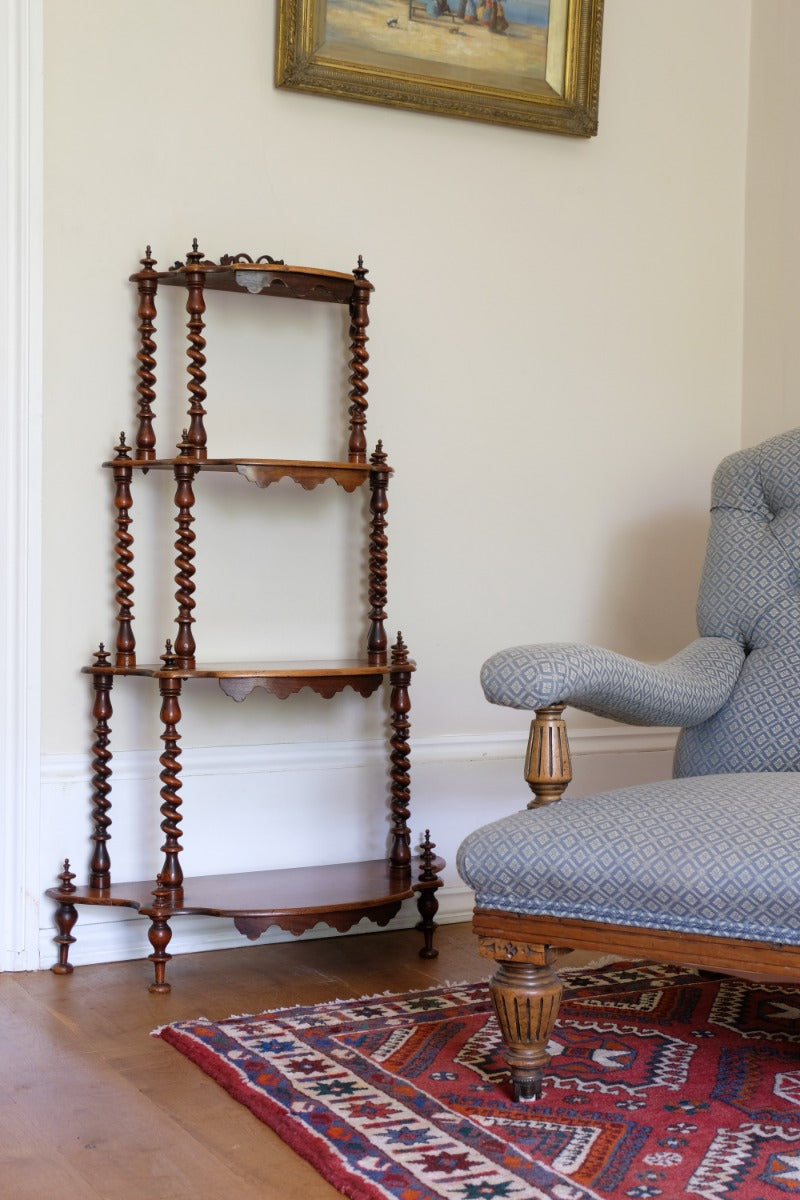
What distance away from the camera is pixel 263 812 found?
9.55ft

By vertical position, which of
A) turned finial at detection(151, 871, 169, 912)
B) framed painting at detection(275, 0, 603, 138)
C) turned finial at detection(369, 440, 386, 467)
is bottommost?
turned finial at detection(151, 871, 169, 912)

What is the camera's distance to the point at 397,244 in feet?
10.0

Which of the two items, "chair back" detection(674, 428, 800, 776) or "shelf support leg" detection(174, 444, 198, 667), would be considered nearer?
"chair back" detection(674, 428, 800, 776)

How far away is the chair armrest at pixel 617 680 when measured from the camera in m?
1.92

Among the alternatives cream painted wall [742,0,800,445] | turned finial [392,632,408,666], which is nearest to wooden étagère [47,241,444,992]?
turned finial [392,632,408,666]

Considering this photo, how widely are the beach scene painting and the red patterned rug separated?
1985 mm

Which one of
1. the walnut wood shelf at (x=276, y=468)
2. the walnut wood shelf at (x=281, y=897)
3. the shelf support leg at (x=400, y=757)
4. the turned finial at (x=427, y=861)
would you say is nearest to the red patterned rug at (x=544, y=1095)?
the walnut wood shelf at (x=281, y=897)

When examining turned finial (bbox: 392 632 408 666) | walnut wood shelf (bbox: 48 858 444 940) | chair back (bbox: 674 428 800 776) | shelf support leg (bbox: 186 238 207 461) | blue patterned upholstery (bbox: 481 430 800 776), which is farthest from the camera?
turned finial (bbox: 392 632 408 666)

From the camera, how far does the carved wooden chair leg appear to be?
1873 mm

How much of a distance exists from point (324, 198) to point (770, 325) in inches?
47.1

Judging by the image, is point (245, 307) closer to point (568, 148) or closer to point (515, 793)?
point (568, 148)

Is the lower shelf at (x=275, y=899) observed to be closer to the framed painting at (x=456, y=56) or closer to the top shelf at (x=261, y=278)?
the top shelf at (x=261, y=278)

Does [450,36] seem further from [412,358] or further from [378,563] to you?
[378,563]

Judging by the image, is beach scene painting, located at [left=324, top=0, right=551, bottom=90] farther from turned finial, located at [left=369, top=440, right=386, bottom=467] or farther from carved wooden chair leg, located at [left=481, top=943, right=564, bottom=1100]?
carved wooden chair leg, located at [left=481, top=943, right=564, bottom=1100]
